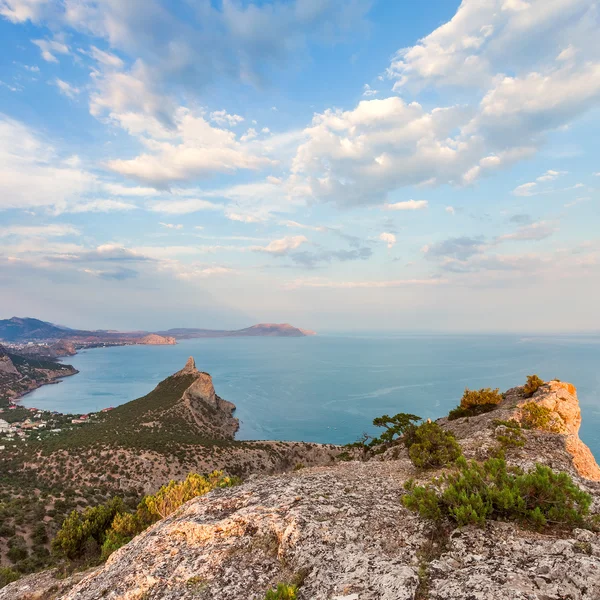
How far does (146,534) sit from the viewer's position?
35.1 ft

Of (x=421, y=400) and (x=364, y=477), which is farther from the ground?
(x=364, y=477)

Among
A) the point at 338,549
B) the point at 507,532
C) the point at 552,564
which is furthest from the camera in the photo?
the point at 338,549

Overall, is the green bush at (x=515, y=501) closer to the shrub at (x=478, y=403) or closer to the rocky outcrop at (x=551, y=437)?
the rocky outcrop at (x=551, y=437)

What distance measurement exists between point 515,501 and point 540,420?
14.7 m

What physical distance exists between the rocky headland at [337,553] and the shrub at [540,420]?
7.90m

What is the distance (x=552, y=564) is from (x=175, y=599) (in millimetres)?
7721


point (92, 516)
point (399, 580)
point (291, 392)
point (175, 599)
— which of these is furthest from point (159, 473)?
point (291, 392)

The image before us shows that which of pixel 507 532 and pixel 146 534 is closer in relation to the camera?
pixel 507 532

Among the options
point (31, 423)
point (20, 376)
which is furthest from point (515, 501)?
point (20, 376)

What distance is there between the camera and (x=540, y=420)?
1897cm

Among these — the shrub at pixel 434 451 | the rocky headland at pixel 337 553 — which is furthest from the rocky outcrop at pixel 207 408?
the rocky headland at pixel 337 553

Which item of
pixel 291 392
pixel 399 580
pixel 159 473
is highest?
pixel 399 580

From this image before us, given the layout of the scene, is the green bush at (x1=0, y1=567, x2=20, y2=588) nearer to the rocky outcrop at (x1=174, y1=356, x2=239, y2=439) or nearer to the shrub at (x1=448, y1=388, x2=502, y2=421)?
the shrub at (x1=448, y1=388, x2=502, y2=421)

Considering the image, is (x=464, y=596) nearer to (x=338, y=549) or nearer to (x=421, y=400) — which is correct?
(x=338, y=549)
